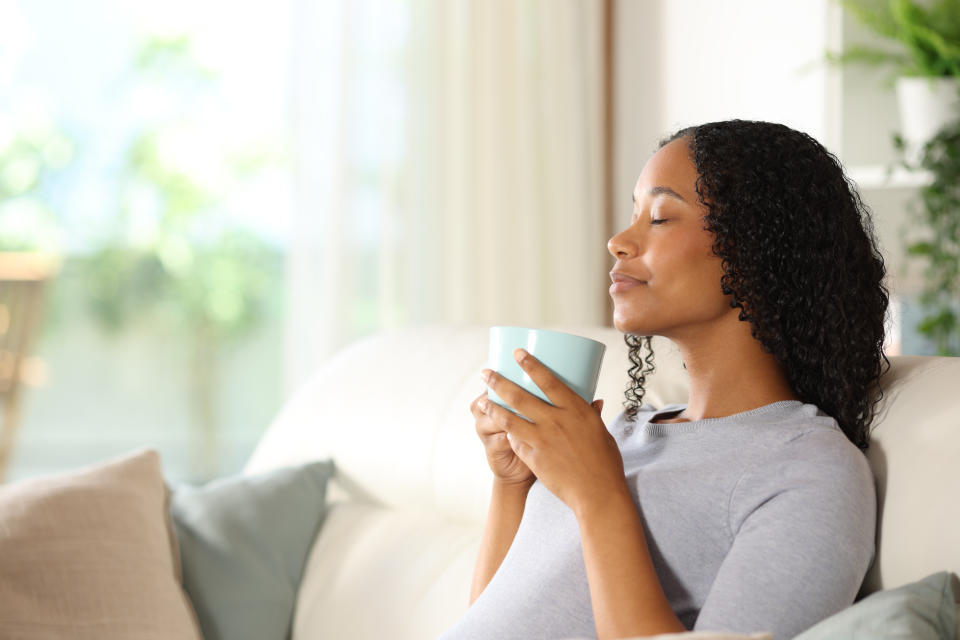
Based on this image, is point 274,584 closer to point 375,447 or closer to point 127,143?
point 375,447

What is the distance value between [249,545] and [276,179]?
6.04 ft

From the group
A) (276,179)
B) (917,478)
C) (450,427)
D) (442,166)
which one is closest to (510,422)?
(917,478)

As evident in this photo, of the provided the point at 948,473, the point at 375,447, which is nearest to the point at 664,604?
the point at 948,473

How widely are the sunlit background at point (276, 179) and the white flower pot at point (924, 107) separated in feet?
1.65

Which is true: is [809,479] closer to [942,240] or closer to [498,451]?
[498,451]

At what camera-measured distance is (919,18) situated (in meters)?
2.22

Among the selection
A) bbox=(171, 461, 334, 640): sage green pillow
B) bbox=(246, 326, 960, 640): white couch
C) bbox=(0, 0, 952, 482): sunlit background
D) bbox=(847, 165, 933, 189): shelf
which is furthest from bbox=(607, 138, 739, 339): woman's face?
bbox=(0, 0, 952, 482): sunlit background

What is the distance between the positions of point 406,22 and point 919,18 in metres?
1.40

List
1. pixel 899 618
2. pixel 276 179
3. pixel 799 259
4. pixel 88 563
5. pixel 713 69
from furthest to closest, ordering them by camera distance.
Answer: pixel 276 179, pixel 713 69, pixel 88 563, pixel 799 259, pixel 899 618

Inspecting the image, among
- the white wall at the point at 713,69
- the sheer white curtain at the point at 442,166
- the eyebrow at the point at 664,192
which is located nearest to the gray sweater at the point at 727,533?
the eyebrow at the point at 664,192

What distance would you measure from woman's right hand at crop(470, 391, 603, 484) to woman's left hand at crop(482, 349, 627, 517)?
0.19ft

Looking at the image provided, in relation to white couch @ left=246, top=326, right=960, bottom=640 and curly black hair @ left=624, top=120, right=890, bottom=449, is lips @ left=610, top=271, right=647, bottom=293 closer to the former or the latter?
curly black hair @ left=624, top=120, right=890, bottom=449

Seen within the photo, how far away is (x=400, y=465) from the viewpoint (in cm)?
147

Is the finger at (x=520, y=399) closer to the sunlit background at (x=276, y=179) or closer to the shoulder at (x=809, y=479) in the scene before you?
the shoulder at (x=809, y=479)
